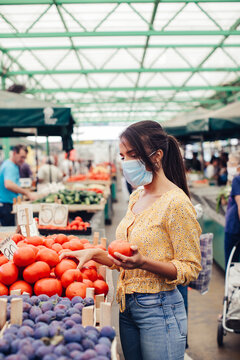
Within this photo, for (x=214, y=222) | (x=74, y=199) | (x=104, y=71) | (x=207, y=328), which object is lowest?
(x=207, y=328)

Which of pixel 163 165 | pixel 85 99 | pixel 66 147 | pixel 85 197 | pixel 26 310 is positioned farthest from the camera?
pixel 85 99

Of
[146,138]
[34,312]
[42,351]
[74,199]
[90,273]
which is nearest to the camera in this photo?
[42,351]

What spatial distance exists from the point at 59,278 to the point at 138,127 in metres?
1.02

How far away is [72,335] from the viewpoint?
1.28 m

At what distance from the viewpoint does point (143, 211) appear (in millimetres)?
1838

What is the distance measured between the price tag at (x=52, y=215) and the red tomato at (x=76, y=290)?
211cm

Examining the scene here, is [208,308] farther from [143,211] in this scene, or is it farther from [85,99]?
[85,99]

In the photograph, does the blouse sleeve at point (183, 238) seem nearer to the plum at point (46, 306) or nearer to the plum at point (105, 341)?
the plum at point (105, 341)

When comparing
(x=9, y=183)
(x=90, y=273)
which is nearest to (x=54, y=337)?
(x=90, y=273)

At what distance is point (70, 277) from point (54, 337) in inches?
27.9

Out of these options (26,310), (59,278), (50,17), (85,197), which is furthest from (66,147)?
(26,310)

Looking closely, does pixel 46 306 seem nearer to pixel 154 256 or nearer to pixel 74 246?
pixel 154 256

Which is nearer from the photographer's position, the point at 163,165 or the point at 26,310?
the point at 26,310

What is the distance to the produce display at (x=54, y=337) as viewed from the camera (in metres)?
1.20
